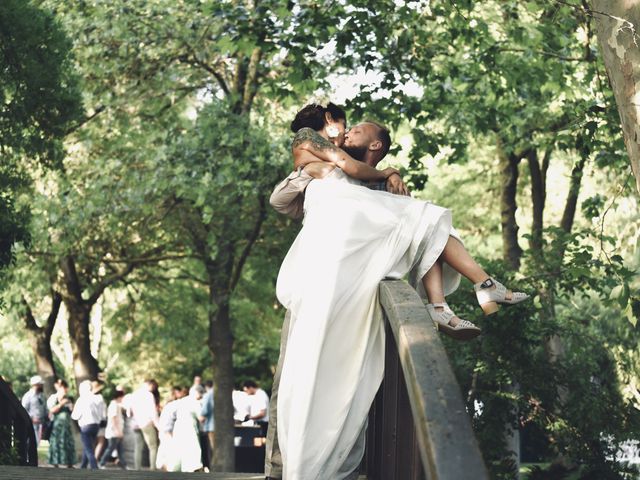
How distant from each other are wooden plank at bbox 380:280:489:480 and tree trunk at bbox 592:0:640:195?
2.13 meters

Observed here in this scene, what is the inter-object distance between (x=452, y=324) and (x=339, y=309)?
0.50 metres

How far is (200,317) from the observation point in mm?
29375

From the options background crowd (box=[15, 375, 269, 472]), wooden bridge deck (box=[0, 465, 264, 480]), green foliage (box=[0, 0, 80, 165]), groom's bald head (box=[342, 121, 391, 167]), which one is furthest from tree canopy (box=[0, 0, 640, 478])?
wooden bridge deck (box=[0, 465, 264, 480])

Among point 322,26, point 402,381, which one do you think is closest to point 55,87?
point 322,26

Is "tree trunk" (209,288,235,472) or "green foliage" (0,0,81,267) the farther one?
"tree trunk" (209,288,235,472)

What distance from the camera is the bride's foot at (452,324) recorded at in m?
4.82

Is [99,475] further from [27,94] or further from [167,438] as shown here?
[167,438]

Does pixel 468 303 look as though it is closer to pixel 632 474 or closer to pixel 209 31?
pixel 632 474

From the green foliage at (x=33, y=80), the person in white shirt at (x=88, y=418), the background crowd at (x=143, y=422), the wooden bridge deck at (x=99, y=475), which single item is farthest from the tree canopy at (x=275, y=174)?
the wooden bridge deck at (x=99, y=475)

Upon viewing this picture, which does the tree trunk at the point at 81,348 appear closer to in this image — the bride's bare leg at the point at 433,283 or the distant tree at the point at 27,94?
the distant tree at the point at 27,94

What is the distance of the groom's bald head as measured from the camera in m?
5.91

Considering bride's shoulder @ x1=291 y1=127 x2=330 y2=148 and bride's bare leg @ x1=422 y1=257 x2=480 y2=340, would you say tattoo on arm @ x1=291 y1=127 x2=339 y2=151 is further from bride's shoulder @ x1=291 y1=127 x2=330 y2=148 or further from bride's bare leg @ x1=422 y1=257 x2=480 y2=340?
bride's bare leg @ x1=422 y1=257 x2=480 y2=340

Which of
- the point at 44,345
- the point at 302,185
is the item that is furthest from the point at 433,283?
the point at 44,345

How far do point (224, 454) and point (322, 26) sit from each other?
9527 mm
